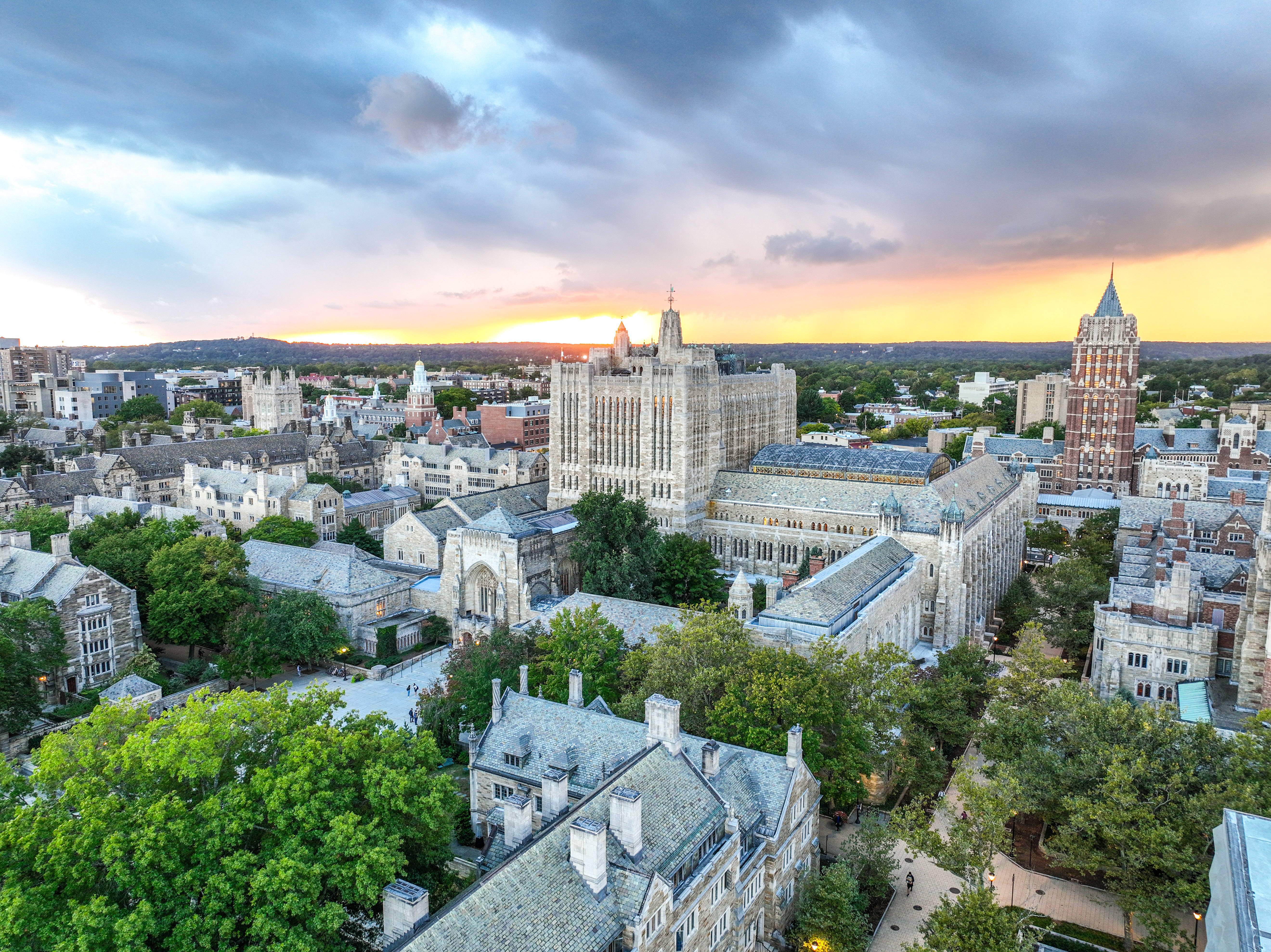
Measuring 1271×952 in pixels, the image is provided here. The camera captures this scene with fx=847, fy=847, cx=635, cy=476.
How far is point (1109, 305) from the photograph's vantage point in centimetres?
12569

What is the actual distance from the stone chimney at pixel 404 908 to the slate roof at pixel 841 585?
35.2 m

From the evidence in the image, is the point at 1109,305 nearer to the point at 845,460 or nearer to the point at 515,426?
the point at 845,460

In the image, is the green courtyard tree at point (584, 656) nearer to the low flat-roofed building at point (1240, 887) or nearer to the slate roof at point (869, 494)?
the low flat-roofed building at point (1240, 887)

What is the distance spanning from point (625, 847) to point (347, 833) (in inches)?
384

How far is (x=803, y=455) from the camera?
9594cm

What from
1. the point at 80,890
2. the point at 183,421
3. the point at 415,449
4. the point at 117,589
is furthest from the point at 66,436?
the point at 80,890

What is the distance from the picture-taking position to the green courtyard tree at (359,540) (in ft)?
318

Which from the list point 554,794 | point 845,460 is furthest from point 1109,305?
point 554,794

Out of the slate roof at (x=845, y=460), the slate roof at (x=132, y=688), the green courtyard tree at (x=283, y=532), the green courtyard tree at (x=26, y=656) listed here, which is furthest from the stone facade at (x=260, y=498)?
the slate roof at (x=845, y=460)

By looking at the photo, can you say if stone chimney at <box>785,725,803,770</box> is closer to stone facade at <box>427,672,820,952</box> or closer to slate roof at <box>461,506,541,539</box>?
stone facade at <box>427,672,820,952</box>

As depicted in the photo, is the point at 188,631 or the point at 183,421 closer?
the point at 188,631

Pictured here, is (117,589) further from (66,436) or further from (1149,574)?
(66,436)

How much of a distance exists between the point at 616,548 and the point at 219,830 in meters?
48.7

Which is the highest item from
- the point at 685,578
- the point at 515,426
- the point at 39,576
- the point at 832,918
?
the point at 515,426
